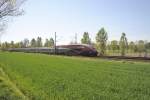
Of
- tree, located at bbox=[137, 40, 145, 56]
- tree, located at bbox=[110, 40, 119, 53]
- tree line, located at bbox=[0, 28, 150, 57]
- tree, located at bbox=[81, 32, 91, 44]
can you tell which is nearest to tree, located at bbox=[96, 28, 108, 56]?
tree line, located at bbox=[0, 28, 150, 57]

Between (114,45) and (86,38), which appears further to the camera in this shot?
(86,38)

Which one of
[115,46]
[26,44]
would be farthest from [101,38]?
[26,44]

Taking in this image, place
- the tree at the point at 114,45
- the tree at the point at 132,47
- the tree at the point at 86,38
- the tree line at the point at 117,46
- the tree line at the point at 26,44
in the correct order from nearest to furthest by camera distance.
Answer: the tree line at the point at 117,46, the tree at the point at 114,45, the tree at the point at 132,47, the tree at the point at 86,38, the tree line at the point at 26,44

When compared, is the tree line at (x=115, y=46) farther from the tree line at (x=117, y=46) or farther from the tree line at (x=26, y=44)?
the tree line at (x=26, y=44)

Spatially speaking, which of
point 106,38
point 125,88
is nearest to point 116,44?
point 106,38

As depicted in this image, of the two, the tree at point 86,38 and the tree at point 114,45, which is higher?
the tree at point 86,38

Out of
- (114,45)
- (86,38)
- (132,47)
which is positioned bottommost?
(132,47)

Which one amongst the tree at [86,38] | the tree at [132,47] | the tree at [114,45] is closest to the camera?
the tree at [114,45]

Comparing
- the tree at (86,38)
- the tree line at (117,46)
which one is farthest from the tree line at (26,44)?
the tree at (86,38)

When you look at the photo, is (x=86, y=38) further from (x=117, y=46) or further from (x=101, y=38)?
(x=101, y=38)

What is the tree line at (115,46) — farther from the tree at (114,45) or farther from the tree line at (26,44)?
the tree line at (26,44)

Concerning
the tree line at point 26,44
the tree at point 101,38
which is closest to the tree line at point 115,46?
the tree at point 101,38

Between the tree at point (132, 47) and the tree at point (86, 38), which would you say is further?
the tree at point (86, 38)

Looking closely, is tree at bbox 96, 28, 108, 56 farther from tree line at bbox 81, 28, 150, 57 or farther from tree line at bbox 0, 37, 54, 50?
tree line at bbox 0, 37, 54, 50
